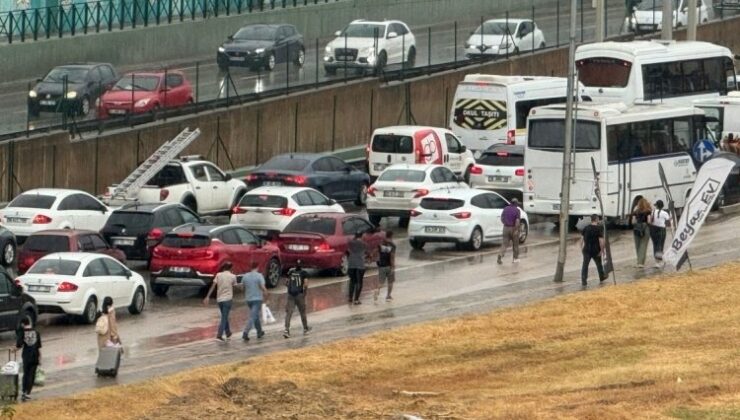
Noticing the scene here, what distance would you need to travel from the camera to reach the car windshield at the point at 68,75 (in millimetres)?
57281

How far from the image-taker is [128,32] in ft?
223

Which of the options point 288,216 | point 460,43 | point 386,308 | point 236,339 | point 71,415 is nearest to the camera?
point 71,415

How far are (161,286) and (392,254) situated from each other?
15.5 feet

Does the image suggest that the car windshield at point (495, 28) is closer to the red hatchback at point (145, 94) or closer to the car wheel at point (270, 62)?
the car wheel at point (270, 62)

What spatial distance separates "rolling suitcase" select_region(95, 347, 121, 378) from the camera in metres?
33.0

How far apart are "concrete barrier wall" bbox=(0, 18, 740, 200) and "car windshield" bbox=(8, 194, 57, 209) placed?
4.22 metres

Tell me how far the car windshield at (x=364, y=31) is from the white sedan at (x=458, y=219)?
65.7ft

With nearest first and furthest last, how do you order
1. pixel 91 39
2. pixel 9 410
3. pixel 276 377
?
pixel 9 410 → pixel 276 377 → pixel 91 39

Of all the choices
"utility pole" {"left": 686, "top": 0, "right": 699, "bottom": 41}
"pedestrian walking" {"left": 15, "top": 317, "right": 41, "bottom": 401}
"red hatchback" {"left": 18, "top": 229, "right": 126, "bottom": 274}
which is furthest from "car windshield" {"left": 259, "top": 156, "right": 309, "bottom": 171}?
"pedestrian walking" {"left": 15, "top": 317, "right": 41, "bottom": 401}

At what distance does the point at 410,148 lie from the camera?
5678 centimetres

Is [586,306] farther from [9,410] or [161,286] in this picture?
[9,410]

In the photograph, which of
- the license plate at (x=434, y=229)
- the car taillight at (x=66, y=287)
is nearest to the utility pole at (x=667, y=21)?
the license plate at (x=434, y=229)

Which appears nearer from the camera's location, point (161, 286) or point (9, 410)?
point (9, 410)

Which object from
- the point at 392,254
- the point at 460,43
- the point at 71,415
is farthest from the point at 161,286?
the point at 460,43
